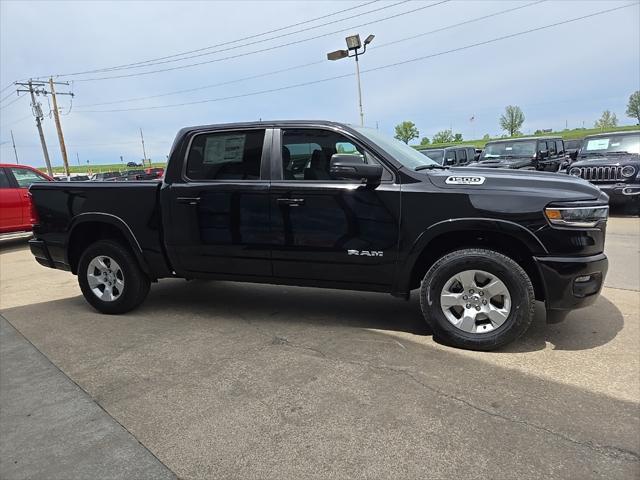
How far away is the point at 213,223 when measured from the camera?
4258mm

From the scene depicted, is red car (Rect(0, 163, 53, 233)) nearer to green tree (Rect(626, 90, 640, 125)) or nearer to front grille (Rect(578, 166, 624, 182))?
front grille (Rect(578, 166, 624, 182))

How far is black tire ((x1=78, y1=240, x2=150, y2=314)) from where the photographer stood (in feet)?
15.3

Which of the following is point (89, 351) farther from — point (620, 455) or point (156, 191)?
point (620, 455)

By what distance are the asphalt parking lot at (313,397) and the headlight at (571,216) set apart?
0.98m

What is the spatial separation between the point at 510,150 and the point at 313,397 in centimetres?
1283

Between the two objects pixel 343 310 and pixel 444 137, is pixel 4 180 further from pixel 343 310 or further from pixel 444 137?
pixel 444 137

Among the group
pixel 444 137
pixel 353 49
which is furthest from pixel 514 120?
pixel 353 49

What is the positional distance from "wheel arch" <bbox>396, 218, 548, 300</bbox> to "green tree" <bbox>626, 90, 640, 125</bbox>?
13240 centimetres

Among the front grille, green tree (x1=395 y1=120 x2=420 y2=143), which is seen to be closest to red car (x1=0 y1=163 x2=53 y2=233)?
the front grille

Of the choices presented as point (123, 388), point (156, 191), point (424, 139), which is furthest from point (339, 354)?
point (424, 139)

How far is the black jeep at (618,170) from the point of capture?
32.3ft

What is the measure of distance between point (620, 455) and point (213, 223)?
338 cm

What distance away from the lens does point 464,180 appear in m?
3.56

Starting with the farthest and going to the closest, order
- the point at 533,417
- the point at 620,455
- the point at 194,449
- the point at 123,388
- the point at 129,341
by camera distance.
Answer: the point at 129,341 < the point at 123,388 < the point at 533,417 < the point at 194,449 < the point at 620,455
